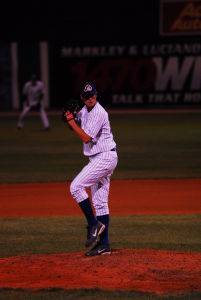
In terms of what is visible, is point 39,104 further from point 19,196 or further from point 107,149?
point 107,149

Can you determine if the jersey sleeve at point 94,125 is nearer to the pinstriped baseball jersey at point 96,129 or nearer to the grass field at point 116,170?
the pinstriped baseball jersey at point 96,129

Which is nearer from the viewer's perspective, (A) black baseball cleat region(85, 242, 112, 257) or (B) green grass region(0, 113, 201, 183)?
(A) black baseball cleat region(85, 242, 112, 257)

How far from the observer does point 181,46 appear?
35250 mm

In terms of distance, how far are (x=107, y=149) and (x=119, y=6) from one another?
2977cm

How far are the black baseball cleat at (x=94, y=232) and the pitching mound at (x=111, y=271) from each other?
229 mm

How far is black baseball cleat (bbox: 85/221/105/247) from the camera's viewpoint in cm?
750

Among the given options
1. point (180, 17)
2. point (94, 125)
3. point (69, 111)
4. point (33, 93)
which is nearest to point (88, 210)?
point (94, 125)

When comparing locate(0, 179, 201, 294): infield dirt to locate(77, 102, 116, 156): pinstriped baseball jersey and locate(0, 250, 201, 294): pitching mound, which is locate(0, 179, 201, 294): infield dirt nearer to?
locate(0, 250, 201, 294): pitching mound

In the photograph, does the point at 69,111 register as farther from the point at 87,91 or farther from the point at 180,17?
the point at 180,17

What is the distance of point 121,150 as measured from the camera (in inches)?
746

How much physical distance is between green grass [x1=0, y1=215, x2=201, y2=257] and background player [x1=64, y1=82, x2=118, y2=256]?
918 mm

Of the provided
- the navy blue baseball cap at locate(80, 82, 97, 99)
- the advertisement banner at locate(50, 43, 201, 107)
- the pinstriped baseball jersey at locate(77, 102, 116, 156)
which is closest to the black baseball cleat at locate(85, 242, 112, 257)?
the pinstriped baseball jersey at locate(77, 102, 116, 156)

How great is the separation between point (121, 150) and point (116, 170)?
322 cm

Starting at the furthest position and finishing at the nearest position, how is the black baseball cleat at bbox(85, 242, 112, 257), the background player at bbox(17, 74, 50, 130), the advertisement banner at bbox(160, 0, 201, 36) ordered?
→ the advertisement banner at bbox(160, 0, 201, 36) < the background player at bbox(17, 74, 50, 130) < the black baseball cleat at bbox(85, 242, 112, 257)
